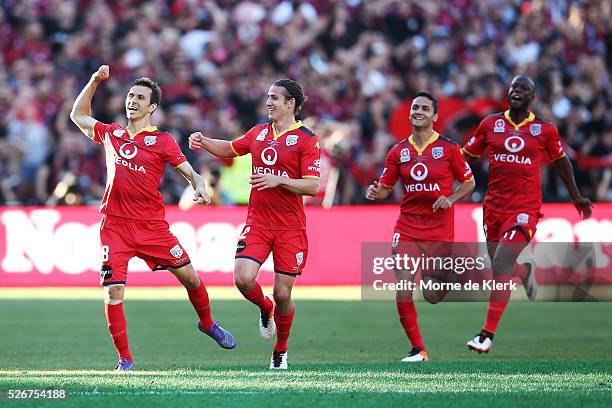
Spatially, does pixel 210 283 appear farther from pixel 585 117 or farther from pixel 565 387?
pixel 565 387

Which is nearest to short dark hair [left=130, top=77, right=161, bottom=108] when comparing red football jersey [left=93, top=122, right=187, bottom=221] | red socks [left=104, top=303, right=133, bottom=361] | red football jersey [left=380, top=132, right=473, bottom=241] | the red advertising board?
red football jersey [left=93, top=122, right=187, bottom=221]

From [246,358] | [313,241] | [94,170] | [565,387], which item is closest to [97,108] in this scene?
[94,170]

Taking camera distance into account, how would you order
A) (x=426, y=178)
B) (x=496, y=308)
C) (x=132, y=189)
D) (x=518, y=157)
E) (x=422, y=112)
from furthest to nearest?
(x=518, y=157) → (x=496, y=308) → (x=426, y=178) → (x=422, y=112) → (x=132, y=189)

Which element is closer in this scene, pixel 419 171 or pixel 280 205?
pixel 280 205

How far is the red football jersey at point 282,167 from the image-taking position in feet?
34.0

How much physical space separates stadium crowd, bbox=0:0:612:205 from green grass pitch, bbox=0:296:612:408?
402 centimetres

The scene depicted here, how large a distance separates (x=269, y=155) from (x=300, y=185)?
45cm

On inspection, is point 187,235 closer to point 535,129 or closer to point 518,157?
point 518,157

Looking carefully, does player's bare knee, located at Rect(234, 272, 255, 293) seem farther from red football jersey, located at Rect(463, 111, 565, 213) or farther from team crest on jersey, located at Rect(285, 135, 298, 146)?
red football jersey, located at Rect(463, 111, 565, 213)

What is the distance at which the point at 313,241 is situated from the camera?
1998 cm

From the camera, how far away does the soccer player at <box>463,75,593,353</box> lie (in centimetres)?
1195

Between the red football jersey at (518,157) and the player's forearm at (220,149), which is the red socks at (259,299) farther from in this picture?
the red football jersey at (518,157)

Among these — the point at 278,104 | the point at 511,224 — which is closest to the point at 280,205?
the point at 278,104

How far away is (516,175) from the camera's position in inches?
476
